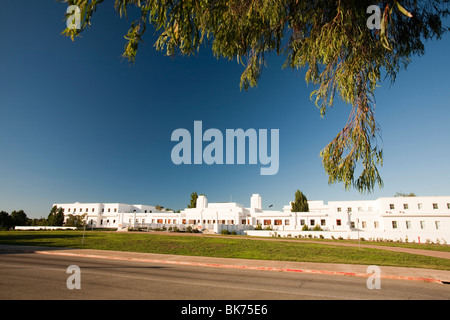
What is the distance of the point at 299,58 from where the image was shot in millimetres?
7980

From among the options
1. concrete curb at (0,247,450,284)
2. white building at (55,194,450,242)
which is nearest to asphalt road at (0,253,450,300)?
concrete curb at (0,247,450,284)

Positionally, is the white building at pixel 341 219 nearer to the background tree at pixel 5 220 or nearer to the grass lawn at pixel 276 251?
the grass lawn at pixel 276 251

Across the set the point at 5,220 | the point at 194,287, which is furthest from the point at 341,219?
the point at 5,220

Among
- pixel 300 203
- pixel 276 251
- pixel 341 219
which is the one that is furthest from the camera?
pixel 300 203

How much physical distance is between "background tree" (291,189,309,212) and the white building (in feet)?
15.5

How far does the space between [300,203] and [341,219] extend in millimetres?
14296

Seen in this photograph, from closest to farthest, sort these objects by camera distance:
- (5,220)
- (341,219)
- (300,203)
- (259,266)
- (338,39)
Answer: (338,39)
(259,266)
(341,219)
(300,203)
(5,220)

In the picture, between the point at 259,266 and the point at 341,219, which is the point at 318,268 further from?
the point at 341,219

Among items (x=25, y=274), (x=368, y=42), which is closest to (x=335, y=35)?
(x=368, y=42)

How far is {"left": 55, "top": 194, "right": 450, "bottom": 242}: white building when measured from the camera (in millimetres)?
A: 35969

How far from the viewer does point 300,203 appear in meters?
57.3

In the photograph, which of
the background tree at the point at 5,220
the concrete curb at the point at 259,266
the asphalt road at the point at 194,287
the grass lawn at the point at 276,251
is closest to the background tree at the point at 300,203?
the grass lawn at the point at 276,251

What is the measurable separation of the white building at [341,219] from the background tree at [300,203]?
471cm
